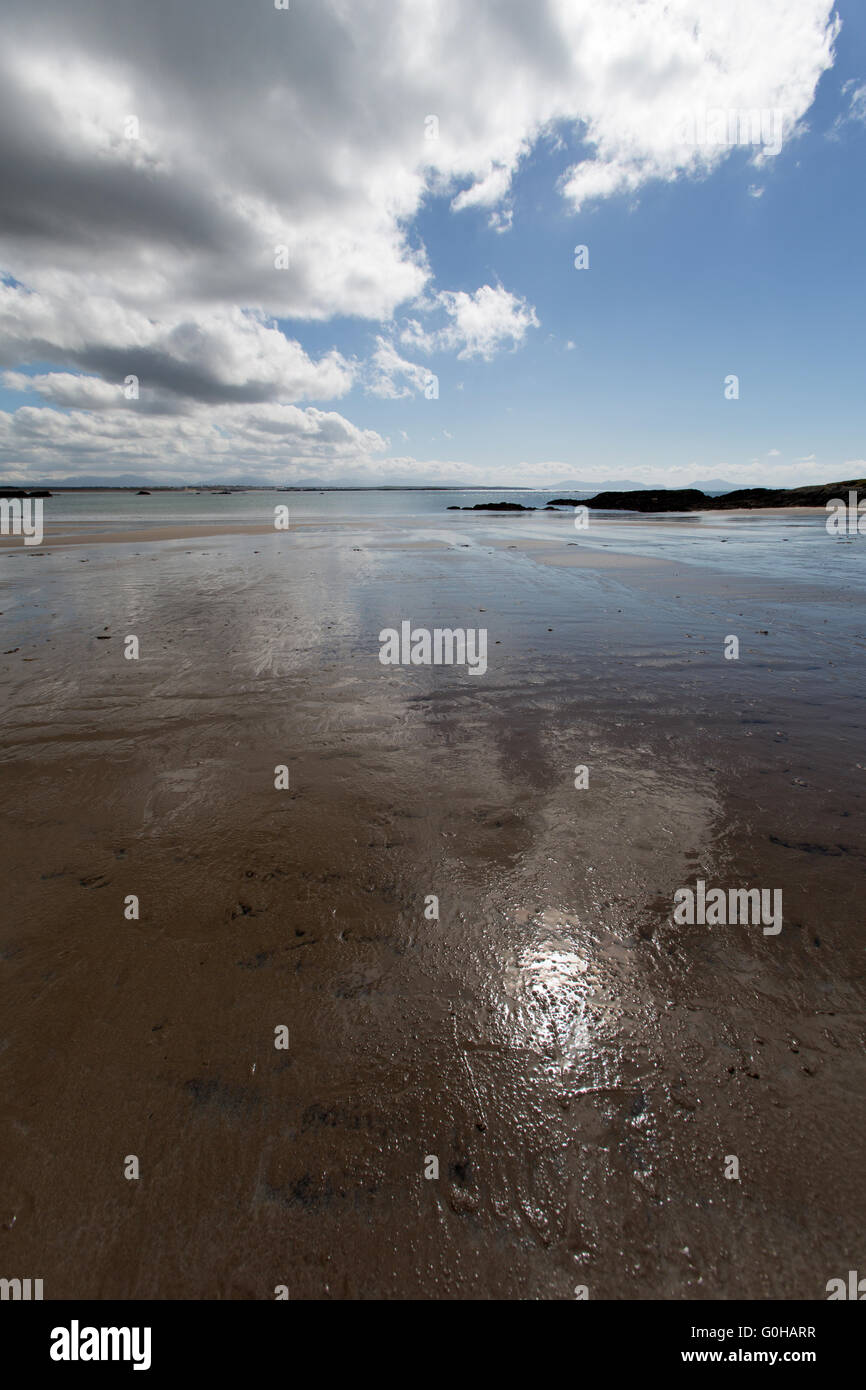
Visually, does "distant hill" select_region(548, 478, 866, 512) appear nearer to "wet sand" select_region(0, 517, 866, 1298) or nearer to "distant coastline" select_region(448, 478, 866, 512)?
"distant coastline" select_region(448, 478, 866, 512)

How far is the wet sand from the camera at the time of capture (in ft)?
6.49

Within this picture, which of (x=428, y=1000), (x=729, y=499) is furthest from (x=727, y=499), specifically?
(x=428, y=1000)

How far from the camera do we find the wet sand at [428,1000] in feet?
6.49

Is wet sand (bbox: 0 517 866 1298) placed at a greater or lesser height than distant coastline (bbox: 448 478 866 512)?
lesser

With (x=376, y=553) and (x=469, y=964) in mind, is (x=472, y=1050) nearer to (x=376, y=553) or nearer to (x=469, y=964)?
(x=469, y=964)

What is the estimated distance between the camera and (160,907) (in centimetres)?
352

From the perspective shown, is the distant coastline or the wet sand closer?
the wet sand

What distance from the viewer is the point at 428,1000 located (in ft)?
9.45

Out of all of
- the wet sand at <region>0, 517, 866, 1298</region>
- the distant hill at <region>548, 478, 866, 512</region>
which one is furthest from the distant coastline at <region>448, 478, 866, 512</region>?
the wet sand at <region>0, 517, 866, 1298</region>

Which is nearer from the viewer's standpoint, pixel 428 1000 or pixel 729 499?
pixel 428 1000

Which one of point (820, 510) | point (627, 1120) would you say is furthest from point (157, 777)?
point (820, 510)

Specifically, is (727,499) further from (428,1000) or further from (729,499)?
(428,1000)

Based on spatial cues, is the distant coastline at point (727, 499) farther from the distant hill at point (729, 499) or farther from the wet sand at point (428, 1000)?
the wet sand at point (428, 1000)

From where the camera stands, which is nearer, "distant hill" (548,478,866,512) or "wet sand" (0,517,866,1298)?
"wet sand" (0,517,866,1298)
